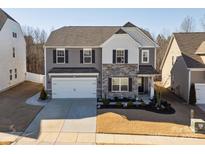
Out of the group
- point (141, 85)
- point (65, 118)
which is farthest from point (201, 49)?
point (65, 118)

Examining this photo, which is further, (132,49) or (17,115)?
(132,49)

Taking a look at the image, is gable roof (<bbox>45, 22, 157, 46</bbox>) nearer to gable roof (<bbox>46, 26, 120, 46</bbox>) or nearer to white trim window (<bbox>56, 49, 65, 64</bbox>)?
gable roof (<bbox>46, 26, 120, 46</bbox>)

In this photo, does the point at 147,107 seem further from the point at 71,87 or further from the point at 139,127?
the point at 71,87

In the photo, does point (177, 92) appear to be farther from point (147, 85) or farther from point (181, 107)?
point (181, 107)

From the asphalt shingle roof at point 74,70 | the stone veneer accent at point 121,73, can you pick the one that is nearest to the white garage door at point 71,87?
→ the asphalt shingle roof at point 74,70
